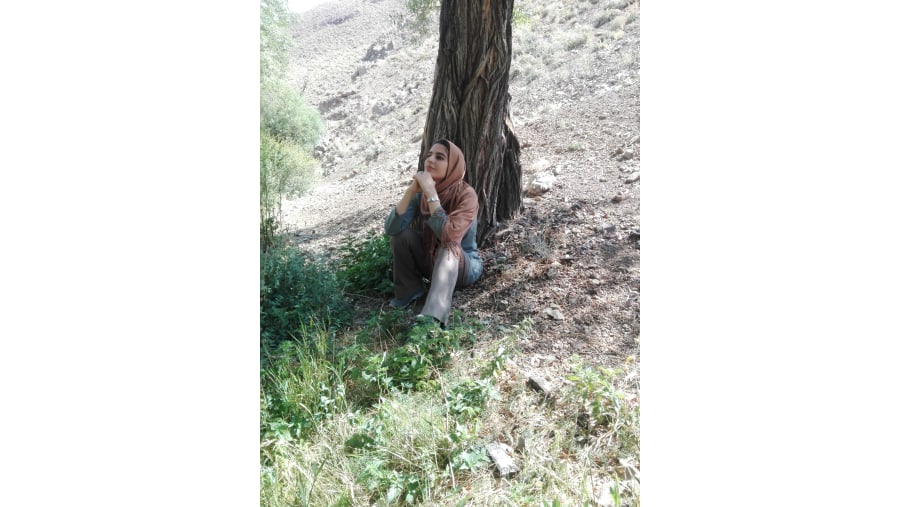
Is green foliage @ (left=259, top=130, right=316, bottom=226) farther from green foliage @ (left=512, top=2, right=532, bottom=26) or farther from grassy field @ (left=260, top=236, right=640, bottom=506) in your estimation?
green foliage @ (left=512, top=2, right=532, bottom=26)

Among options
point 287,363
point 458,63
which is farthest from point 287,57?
point 287,363

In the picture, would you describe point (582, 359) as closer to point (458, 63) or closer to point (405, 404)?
point (405, 404)

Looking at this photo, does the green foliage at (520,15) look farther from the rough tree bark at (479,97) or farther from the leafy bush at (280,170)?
the leafy bush at (280,170)

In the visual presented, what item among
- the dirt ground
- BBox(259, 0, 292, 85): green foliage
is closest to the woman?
the dirt ground

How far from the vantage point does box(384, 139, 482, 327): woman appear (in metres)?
2.64

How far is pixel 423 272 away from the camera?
288 centimetres

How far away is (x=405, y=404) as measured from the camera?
218cm

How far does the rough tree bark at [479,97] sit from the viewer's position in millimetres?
2908

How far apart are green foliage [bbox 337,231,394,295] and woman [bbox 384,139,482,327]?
166mm

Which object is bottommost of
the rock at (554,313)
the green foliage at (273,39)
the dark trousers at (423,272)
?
the rock at (554,313)

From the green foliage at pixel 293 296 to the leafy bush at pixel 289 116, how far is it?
497 millimetres

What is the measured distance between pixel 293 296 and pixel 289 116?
2.54 ft

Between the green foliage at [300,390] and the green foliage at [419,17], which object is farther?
the green foliage at [419,17]

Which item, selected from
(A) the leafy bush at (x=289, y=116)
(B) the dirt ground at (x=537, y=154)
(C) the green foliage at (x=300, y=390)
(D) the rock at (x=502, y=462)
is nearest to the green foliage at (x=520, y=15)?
(B) the dirt ground at (x=537, y=154)
